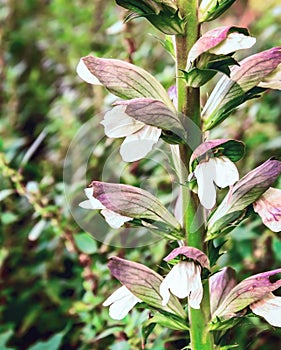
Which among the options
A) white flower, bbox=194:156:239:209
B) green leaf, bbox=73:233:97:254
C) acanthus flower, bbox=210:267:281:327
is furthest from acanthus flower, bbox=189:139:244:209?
green leaf, bbox=73:233:97:254

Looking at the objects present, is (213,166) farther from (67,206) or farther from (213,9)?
(67,206)

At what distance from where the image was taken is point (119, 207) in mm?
672

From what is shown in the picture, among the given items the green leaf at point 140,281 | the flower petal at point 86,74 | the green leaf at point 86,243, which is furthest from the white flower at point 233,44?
the green leaf at point 86,243

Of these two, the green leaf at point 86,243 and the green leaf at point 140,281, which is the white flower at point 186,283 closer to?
the green leaf at point 140,281

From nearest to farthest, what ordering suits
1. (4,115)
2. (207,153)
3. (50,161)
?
1. (207,153)
2. (50,161)
3. (4,115)

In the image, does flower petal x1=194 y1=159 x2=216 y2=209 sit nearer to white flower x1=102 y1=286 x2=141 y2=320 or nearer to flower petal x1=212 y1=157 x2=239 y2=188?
flower petal x1=212 y1=157 x2=239 y2=188

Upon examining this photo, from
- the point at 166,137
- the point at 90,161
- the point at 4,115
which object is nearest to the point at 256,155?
the point at 90,161

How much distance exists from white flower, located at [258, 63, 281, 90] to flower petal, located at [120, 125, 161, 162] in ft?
0.37

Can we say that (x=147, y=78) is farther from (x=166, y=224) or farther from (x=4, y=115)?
(x=4, y=115)

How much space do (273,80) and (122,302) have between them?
0.87ft

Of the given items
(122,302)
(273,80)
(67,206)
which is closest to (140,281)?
(122,302)

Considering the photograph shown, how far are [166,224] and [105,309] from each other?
0.34 metres

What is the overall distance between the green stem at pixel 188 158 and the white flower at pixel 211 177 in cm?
3

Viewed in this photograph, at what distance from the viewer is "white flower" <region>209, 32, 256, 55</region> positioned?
0.59 m
